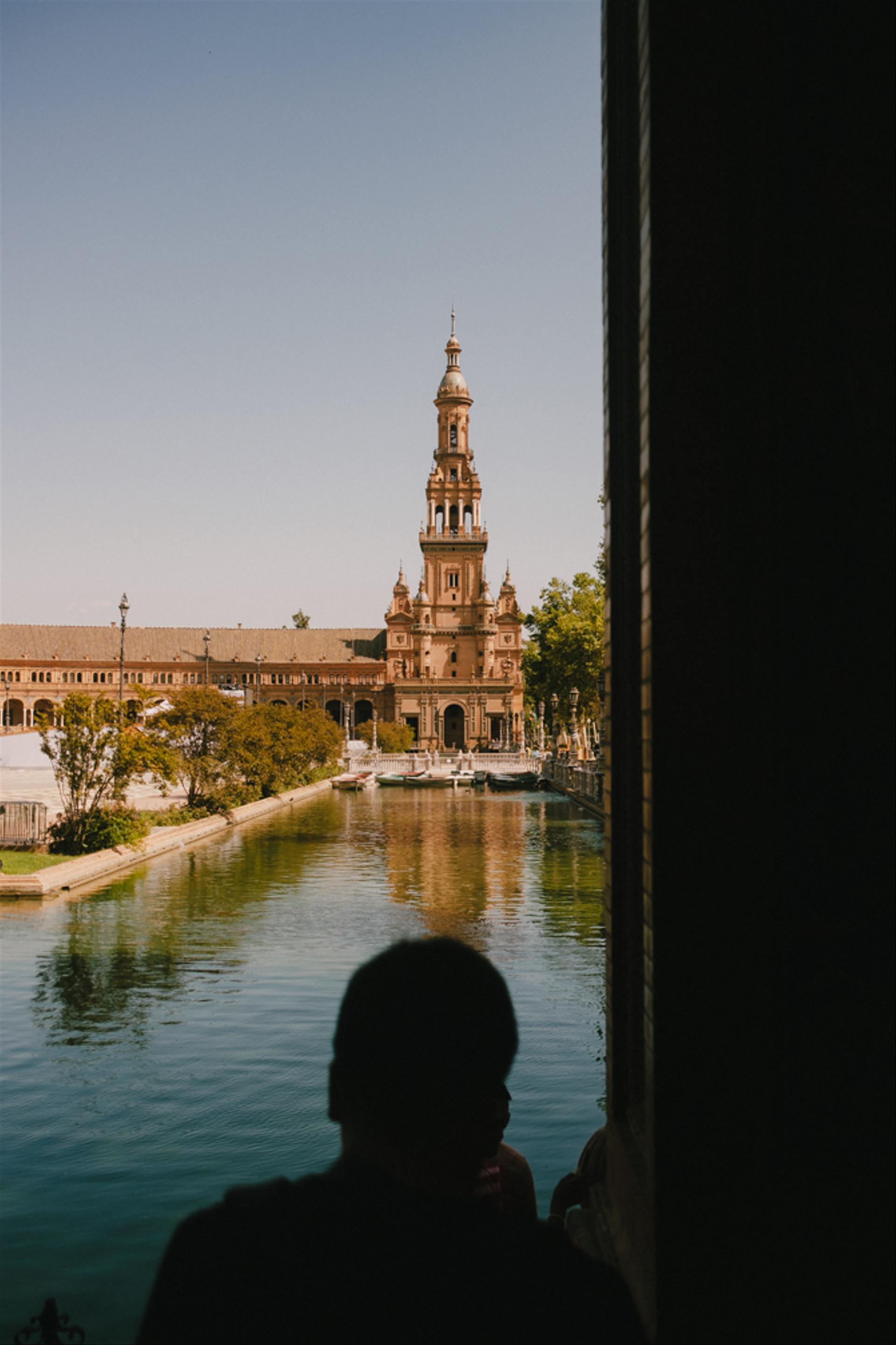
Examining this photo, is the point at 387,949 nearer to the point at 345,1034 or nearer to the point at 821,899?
the point at 345,1034

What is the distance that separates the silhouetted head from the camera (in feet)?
6.94

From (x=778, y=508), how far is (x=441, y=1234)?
81.5 inches

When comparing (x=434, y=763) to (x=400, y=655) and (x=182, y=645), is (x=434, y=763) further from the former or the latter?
→ (x=182, y=645)

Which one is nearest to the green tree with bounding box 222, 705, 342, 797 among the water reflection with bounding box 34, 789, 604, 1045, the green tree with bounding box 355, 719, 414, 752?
the water reflection with bounding box 34, 789, 604, 1045

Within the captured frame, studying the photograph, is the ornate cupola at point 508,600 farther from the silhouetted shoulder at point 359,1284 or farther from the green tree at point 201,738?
the silhouetted shoulder at point 359,1284

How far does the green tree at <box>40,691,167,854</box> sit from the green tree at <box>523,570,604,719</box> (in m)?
37.0

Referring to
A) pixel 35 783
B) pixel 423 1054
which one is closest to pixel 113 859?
pixel 423 1054

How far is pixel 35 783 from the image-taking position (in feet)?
147

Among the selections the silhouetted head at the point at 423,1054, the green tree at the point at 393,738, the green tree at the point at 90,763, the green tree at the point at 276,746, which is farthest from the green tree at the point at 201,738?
the green tree at the point at 393,738

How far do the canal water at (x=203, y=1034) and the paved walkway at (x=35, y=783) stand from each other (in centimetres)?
841

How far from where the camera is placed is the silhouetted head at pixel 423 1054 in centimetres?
212

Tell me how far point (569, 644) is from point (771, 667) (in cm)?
5969

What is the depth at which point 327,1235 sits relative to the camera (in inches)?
74.6

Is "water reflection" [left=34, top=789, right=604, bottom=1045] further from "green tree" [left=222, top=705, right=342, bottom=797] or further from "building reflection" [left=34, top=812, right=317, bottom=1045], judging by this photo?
"green tree" [left=222, top=705, right=342, bottom=797]
